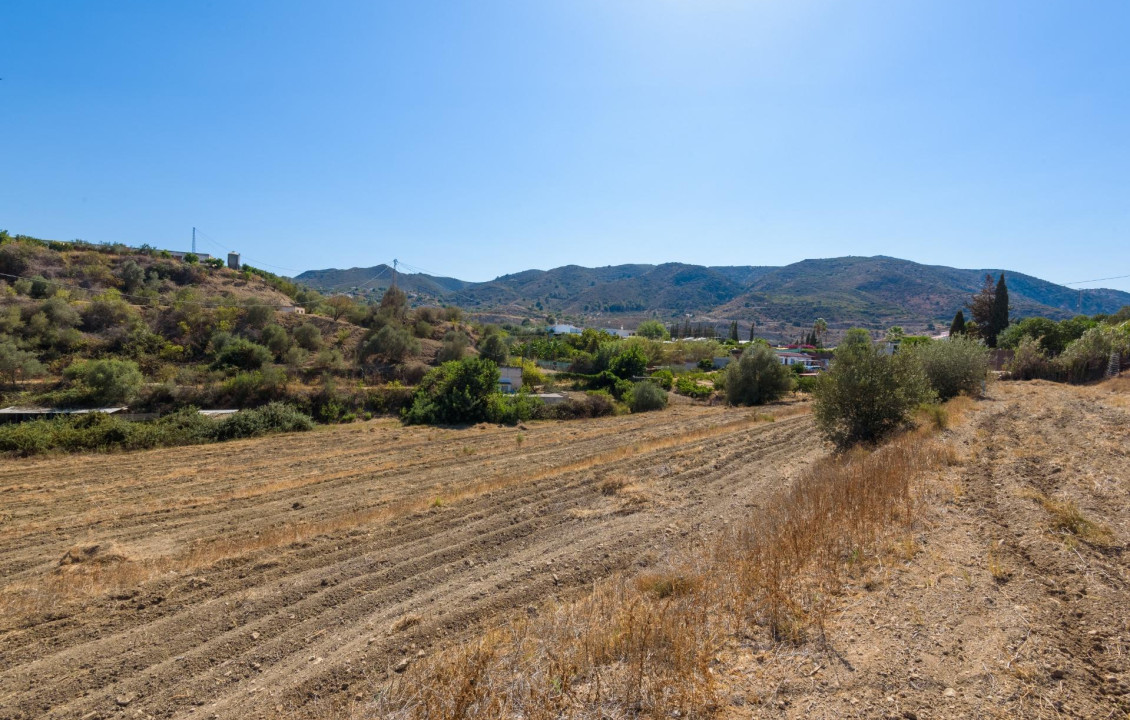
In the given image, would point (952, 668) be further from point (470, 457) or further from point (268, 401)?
point (268, 401)

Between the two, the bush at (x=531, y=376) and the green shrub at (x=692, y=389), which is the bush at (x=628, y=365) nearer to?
the green shrub at (x=692, y=389)

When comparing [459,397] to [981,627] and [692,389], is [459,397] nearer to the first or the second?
[692,389]

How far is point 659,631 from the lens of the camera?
449 centimetres

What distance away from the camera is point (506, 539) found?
8.75 meters

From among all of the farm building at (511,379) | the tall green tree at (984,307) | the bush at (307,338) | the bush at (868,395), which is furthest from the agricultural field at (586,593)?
the tall green tree at (984,307)

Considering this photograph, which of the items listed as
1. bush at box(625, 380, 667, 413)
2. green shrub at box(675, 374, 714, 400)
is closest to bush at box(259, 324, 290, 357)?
bush at box(625, 380, 667, 413)

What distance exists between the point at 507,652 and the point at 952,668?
3.77 meters

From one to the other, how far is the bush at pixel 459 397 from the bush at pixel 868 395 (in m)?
20.4

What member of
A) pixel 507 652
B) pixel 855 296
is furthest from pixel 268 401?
pixel 855 296

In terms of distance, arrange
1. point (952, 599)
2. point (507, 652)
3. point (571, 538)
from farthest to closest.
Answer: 1. point (571, 538)
2. point (952, 599)
3. point (507, 652)

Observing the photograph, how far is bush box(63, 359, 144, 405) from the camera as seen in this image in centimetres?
2623

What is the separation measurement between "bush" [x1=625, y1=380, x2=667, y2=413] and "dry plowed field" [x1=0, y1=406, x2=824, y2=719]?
16432 mm

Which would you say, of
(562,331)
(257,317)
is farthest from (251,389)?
(562,331)

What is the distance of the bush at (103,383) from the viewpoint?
26.2 m
